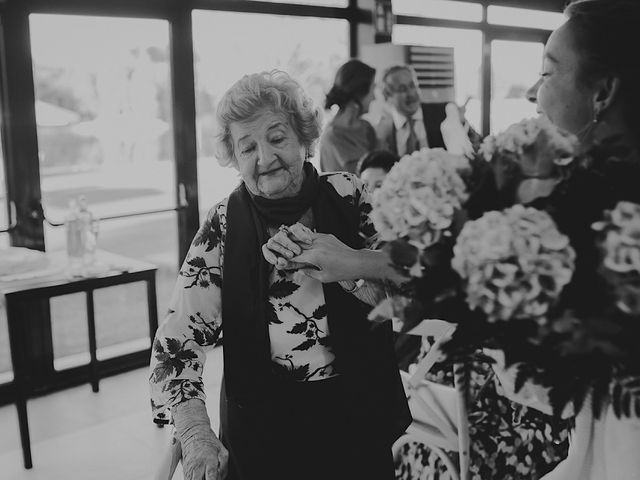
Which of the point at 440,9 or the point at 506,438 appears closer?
the point at 506,438

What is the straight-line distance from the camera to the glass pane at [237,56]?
4.42 metres

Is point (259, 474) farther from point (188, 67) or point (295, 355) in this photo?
point (188, 67)

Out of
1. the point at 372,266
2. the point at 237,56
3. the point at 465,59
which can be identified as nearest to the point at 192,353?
the point at 372,266

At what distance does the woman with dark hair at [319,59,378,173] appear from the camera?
385cm

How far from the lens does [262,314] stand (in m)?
1.46

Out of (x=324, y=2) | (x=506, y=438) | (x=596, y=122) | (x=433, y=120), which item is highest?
(x=324, y=2)

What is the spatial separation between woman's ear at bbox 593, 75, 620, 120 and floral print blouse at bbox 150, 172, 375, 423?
56 centimetres

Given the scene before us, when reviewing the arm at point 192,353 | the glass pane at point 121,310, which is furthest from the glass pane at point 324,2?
the arm at point 192,353

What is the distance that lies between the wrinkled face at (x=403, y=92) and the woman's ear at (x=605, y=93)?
354cm

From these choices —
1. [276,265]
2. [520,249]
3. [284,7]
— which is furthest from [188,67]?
[520,249]

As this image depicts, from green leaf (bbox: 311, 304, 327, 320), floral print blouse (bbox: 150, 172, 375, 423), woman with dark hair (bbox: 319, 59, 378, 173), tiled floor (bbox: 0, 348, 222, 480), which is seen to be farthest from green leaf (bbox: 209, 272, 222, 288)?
woman with dark hair (bbox: 319, 59, 378, 173)

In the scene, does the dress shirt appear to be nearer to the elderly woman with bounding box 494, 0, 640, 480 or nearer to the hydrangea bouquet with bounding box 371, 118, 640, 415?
the elderly woman with bounding box 494, 0, 640, 480

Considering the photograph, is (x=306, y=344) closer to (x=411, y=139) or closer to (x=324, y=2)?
(x=411, y=139)

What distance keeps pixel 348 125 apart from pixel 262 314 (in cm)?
264
